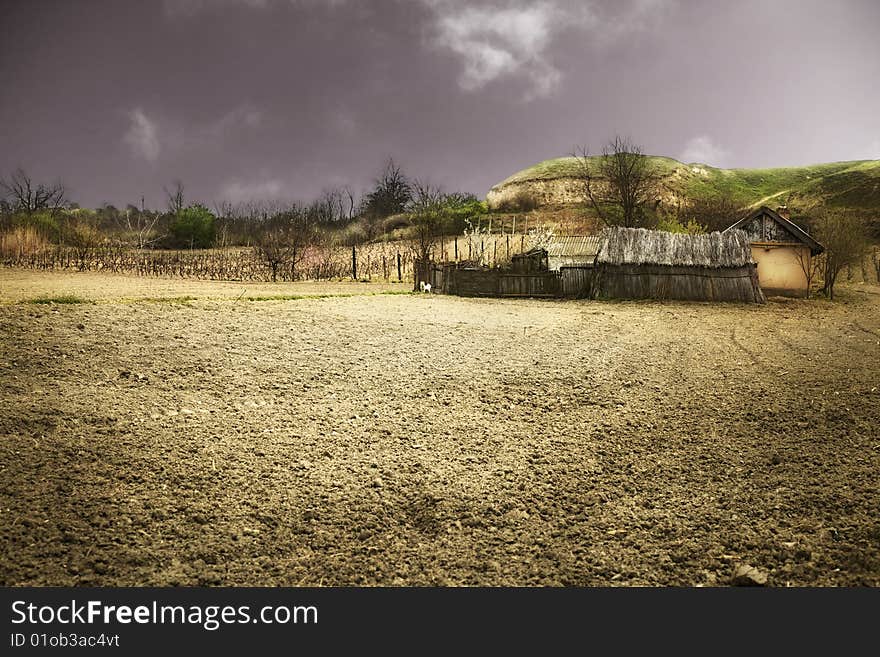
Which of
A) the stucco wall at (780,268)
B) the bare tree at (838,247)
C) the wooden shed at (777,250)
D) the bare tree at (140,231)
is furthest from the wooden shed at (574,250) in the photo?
the bare tree at (140,231)

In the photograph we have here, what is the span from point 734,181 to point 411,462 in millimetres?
84387

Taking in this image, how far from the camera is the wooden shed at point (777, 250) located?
23.1 meters

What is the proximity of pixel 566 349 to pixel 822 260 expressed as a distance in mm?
27219

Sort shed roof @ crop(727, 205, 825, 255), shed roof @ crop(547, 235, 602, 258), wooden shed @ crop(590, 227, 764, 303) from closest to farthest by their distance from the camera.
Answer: wooden shed @ crop(590, 227, 764, 303) < shed roof @ crop(727, 205, 825, 255) < shed roof @ crop(547, 235, 602, 258)

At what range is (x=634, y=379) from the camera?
251 inches

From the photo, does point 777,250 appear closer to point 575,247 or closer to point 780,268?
point 780,268

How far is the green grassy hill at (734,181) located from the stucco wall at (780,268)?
34799 millimetres

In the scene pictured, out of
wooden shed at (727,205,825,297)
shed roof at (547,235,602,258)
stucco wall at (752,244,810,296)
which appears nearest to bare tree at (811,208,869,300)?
wooden shed at (727,205,825,297)

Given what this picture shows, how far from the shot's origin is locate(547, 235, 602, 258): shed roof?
29.4 m

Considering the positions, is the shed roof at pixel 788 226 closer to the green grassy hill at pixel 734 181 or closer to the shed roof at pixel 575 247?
the shed roof at pixel 575 247

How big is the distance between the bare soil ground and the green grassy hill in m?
59.0

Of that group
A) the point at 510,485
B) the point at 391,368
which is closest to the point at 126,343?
the point at 391,368

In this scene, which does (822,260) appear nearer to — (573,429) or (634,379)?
(634,379)

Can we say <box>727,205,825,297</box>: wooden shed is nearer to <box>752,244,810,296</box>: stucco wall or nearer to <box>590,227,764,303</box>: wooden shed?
<box>752,244,810,296</box>: stucco wall
